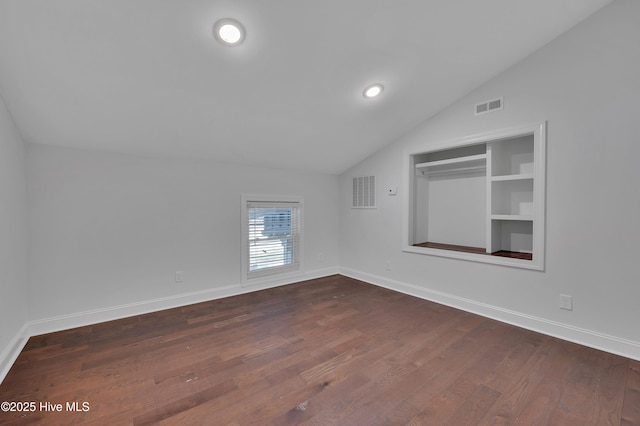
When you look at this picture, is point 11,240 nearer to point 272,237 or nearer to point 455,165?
point 272,237

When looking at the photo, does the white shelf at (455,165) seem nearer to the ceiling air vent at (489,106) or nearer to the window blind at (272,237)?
the ceiling air vent at (489,106)

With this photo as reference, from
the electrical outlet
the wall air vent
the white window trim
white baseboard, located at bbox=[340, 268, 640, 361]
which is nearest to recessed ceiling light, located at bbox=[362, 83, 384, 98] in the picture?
the wall air vent

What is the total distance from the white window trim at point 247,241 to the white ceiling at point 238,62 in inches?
34.4

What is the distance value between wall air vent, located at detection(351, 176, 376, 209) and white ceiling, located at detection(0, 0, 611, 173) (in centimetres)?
126

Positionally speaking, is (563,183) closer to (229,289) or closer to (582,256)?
(582,256)

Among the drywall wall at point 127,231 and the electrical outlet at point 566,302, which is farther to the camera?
the drywall wall at point 127,231

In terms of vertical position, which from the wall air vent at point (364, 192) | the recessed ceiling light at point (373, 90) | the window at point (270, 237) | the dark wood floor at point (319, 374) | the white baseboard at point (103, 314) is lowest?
the dark wood floor at point (319, 374)

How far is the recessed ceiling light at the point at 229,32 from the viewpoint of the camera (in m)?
1.90

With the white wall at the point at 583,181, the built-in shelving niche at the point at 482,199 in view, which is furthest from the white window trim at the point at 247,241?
the white wall at the point at 583,181

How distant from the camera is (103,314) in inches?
115

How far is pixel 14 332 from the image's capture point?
2.28m

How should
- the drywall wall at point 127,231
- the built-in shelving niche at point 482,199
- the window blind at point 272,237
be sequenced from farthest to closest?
the window blind at point 272,237 → the built-in shelving niche at point 482,199 → the drywall wall at point 127,231

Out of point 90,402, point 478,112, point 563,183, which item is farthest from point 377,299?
point 90,402

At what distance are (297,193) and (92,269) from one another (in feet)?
8.79
